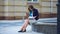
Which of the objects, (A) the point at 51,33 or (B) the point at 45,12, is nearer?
(A) the point at 51,33

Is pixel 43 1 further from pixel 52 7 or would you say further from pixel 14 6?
pixel 14 6

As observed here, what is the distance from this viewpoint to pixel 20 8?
20.2 metres

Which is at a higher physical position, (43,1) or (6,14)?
(43,1)

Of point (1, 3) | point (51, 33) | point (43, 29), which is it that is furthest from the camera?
point (1, 3)

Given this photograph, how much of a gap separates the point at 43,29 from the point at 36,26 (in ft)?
2.16

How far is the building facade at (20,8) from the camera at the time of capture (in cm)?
2003

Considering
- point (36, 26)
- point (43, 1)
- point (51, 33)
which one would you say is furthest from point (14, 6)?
point (51, 33)

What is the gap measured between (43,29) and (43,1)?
1141 cm

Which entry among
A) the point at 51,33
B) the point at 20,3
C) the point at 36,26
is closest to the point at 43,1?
the point at 20,3

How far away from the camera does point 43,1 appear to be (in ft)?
66.7

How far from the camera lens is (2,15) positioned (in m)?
20.1

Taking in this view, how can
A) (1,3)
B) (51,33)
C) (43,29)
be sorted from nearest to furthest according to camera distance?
1. (51,33)
2. (43,29)
3. (1,3)

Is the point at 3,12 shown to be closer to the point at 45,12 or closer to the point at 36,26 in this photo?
the point at 45,12

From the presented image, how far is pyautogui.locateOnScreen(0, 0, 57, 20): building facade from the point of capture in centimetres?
2003
